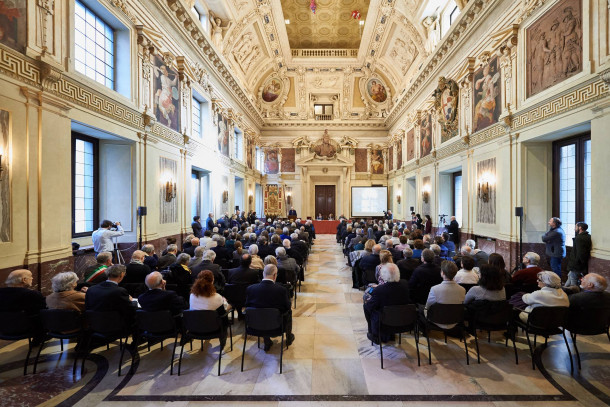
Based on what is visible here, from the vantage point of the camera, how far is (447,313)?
3.77 metres

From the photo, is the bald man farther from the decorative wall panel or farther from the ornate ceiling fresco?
the ornate ceiling fresco

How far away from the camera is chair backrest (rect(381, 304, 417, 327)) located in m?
3.76

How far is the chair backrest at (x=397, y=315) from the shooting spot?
3.76m

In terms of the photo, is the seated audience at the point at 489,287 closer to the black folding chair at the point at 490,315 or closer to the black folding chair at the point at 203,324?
the black folding chair at the point at 490,315

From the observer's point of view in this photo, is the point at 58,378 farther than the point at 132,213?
No

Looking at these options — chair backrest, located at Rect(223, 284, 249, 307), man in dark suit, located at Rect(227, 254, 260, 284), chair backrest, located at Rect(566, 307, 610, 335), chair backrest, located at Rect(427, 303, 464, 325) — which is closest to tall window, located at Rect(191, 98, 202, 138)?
man in dark suit, located at Rect(227, 254, 260, 284)

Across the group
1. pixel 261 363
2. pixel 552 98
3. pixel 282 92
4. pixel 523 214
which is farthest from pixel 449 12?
pixel 261 363

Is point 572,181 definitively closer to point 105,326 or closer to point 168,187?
point 105,326

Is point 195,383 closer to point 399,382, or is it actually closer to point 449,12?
point 399,382

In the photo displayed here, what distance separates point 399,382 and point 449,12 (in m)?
14.2

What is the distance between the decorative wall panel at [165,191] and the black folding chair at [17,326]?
17.9 ft

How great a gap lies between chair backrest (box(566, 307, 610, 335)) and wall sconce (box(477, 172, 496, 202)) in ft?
20.2

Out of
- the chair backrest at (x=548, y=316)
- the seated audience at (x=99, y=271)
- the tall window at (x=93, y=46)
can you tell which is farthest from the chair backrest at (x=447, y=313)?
the tall window at (x=93, y=46)

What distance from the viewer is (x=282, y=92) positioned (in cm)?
2273
